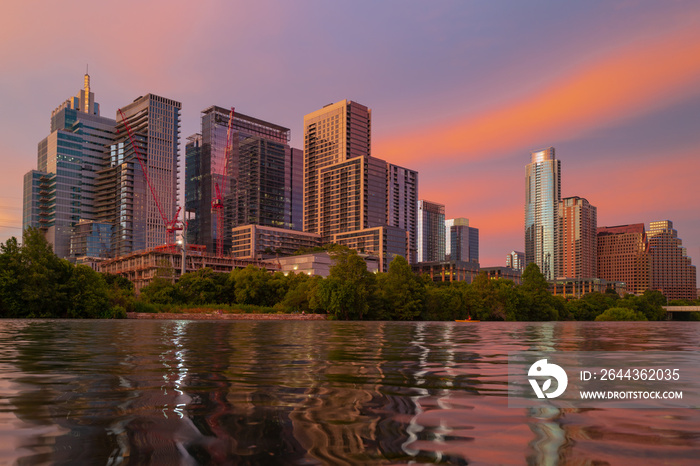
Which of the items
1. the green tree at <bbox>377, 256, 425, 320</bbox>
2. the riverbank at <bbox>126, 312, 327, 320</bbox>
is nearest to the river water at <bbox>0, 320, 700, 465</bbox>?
the riverbank at <bbox>126, 312, 327, 320</bbox>

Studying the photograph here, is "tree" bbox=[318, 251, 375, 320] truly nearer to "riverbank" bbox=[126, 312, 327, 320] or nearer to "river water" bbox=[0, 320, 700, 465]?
"riverbank" bbox=[126, 312, 327, 320]

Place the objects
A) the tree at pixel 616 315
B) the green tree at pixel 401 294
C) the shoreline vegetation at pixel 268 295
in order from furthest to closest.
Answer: the tree at pixel 616 315
the green tree at pixel 401 294
the shoreline vegetation at pixel 268 295

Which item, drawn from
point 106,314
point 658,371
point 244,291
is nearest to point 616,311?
point 244,291

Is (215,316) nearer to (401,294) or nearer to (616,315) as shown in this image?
(401,294)

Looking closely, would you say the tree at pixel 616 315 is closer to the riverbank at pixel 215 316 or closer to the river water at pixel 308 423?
the riverbank at pixel 215 316
